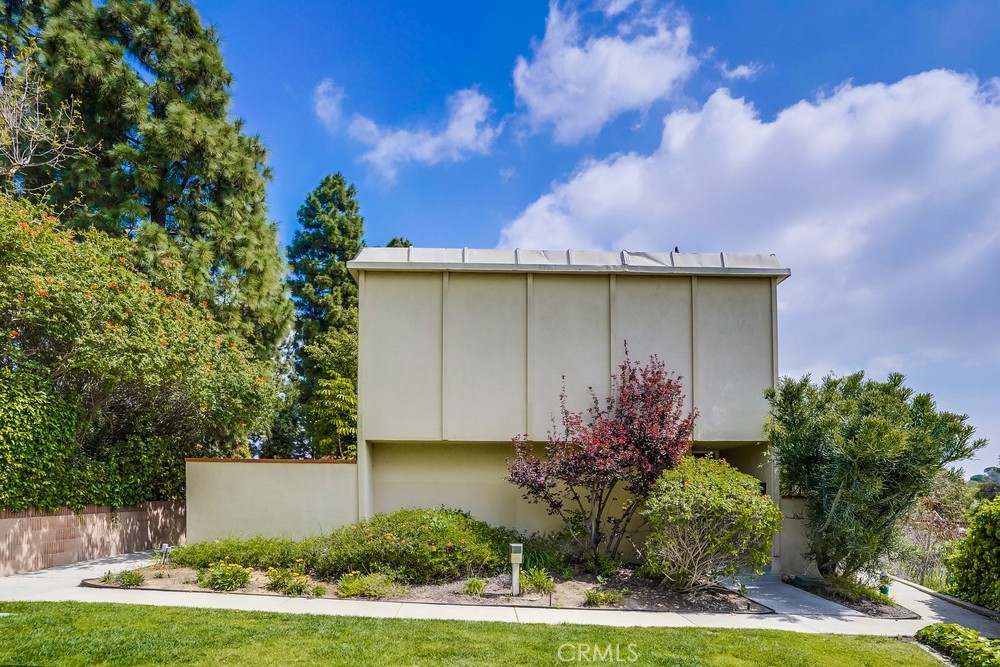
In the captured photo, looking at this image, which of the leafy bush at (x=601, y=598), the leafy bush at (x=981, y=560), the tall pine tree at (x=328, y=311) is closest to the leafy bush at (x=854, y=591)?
the leafy bush at (x=981, y=560)

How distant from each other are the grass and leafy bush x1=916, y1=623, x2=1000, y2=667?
0.95 ft

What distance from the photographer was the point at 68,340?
372 inches

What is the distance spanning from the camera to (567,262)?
412 inches

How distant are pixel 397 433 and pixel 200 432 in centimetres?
554

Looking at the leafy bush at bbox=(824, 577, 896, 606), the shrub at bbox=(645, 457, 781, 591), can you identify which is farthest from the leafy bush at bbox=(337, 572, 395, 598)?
the leafy bush at bbox=(824, 577, 896, 606)

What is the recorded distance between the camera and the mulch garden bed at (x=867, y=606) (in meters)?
7.77

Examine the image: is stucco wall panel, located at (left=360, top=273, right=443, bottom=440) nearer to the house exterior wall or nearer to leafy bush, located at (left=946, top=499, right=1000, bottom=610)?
the house exterior wall

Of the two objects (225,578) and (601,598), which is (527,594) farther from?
(225,578)

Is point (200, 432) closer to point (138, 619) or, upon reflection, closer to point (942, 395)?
point (138, 619)

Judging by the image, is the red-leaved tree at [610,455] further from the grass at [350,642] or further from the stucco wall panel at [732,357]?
the grass at [350,642]

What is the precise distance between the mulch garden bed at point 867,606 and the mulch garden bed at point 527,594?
140 centimetres

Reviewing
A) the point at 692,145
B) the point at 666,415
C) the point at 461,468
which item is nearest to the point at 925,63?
the point at 692,145

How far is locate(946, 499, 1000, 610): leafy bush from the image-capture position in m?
7.89

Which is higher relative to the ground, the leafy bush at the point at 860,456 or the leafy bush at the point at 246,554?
the leafy bush at the point at 860,456
